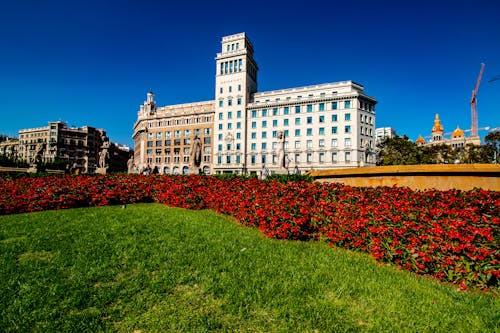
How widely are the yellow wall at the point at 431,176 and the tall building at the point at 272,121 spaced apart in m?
45.2

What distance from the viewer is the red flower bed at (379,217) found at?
14.2 feet

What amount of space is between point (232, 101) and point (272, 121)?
11342 millimetres

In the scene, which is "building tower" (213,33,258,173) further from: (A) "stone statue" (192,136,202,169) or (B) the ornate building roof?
(B) the ornate building roof

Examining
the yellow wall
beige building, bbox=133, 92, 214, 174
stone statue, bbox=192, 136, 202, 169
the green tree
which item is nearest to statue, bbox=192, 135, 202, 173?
stone statue, bbox=192, 136, 202, 169

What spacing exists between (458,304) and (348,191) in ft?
11.5

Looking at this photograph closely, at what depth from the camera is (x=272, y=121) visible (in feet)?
194

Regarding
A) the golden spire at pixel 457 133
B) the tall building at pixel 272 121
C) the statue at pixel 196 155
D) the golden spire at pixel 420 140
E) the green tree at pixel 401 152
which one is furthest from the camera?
the golden spire at pixel 457 133

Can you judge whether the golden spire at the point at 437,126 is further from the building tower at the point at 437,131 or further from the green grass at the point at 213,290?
the green grass at the point at 213,290

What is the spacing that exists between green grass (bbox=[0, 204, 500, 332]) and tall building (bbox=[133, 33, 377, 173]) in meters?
49.2

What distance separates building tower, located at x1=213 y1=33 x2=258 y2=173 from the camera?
2394 inches

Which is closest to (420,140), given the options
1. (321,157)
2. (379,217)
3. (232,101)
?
(321,157)

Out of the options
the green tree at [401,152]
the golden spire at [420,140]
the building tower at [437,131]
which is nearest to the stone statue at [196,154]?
the green tree at [401,152]

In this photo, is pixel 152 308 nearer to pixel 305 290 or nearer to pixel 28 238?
pixel 305 290

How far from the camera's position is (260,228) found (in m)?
7.70
